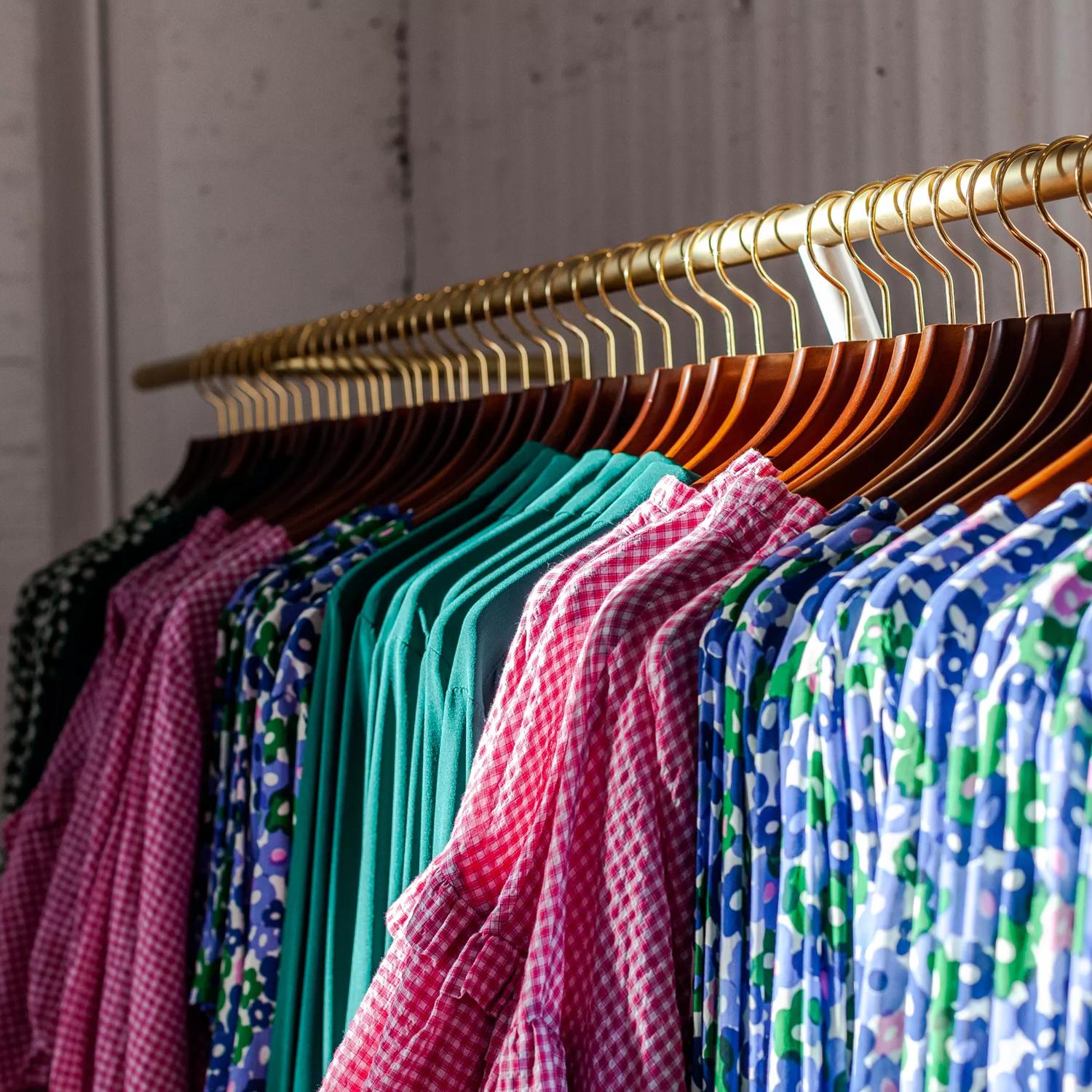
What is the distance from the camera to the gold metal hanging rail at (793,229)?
0.65 meters

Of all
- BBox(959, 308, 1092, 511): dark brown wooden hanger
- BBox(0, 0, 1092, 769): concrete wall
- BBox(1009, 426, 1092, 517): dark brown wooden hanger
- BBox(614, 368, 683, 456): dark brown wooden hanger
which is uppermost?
BBox(0, 0, 1092, 769): concrete wall

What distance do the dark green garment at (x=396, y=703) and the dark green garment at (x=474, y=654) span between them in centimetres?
3

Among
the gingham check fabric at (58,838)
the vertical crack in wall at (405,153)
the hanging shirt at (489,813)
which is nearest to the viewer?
the hanging shirt at (489,813)

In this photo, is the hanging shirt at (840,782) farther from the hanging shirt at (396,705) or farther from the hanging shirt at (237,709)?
the hanging shirt at (237,709)

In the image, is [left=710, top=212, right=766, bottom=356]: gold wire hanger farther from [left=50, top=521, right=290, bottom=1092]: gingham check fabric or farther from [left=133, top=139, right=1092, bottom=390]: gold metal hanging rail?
[left=50, top=521, right=290, bottom=1092]: gingham check fabric

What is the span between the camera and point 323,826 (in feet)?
3.14

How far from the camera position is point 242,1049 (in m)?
0.98

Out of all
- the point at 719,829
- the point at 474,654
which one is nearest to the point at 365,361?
the point at 474,654

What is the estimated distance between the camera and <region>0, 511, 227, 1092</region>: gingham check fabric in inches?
48.9

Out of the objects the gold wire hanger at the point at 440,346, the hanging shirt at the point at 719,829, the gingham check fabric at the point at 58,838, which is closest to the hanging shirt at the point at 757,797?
the hanging shirt at the point at 719,829

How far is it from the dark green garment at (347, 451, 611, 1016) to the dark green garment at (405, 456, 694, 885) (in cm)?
3

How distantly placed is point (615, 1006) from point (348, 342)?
2.57 ft

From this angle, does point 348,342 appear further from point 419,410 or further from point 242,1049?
point 242,1049

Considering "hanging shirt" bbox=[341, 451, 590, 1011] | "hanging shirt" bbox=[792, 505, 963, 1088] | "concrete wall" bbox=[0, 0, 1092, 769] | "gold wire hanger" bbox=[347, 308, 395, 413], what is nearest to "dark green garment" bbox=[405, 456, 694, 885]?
"hanging shirt" bbox=[341, 451, 590, 1011]
